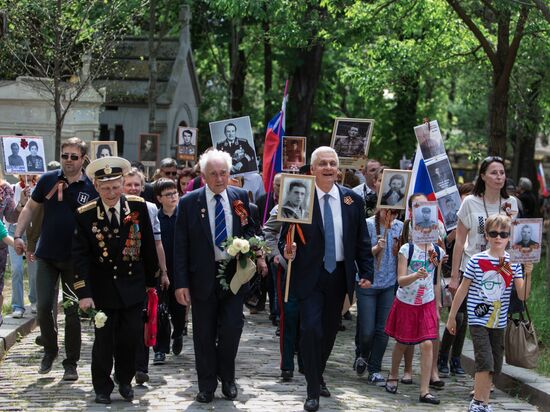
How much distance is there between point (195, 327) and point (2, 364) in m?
2.65

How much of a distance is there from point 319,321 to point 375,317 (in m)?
1.62

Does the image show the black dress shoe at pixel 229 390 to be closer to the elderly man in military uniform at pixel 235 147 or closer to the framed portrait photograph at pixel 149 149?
the elderly man in military uniform at pixel 235 147

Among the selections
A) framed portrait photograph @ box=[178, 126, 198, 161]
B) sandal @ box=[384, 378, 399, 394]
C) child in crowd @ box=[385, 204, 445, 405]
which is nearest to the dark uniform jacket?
child in crowd @ box=[385, 204, 445, 405]

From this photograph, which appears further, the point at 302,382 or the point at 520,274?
the point at 302,382

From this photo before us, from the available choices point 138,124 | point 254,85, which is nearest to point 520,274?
point 138,124

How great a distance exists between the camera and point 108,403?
8820 mm

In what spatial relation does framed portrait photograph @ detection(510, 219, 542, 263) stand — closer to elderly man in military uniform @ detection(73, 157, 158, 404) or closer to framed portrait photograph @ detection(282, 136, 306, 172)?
elderly man in military uniform @ detection(73, 157, 158, 404)

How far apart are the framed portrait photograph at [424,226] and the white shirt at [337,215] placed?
2.67ft

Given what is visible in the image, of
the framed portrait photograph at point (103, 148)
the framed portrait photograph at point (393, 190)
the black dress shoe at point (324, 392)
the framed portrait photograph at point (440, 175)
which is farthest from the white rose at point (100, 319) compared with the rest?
the framed portrait photograph at point (103, 148)

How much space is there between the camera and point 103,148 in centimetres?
1446

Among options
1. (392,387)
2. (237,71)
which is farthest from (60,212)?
(237,71)

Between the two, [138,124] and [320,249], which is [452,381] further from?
[138,124]

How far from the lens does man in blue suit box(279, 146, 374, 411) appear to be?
890 centimetres

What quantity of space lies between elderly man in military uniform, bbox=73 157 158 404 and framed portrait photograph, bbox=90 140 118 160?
176 inches
